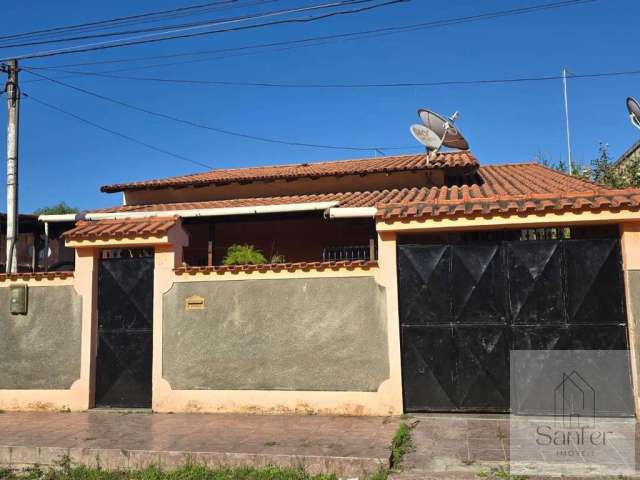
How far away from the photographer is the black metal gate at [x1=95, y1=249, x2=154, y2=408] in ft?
27.7

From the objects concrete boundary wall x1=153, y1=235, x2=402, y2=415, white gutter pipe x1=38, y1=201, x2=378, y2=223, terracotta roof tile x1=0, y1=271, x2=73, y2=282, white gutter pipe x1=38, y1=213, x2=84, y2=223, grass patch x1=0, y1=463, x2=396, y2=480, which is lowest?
grass patch x1=0, y1=463, x2=396, y2=480

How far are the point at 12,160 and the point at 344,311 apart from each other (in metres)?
7.82

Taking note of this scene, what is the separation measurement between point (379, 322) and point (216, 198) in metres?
6.18

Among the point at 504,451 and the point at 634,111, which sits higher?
the point at 634,111

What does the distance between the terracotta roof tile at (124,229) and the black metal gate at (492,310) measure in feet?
12.2

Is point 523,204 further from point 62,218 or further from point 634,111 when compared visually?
point 62,218

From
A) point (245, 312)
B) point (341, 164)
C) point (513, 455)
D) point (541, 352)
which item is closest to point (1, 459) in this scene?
point (245, 312)

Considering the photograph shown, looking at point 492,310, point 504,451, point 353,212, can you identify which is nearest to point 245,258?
point 353,212

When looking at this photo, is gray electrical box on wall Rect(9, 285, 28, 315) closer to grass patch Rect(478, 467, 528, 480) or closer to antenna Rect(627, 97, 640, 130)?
grass patch Rect(478, 467, 528, 480)

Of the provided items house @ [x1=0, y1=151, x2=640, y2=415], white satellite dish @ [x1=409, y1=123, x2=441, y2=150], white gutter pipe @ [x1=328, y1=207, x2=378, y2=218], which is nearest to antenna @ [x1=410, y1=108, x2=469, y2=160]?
white satellite dish @ [x1=409, y1=123, x2=441, y2=150]

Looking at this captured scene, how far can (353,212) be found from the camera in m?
8.17

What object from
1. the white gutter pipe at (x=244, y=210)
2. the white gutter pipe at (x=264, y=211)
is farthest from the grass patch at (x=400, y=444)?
the white gutter pipe at (x=244, y=210)

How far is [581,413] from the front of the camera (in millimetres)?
7113

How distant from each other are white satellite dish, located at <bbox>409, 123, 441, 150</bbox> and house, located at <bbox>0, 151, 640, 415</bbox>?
3087 millimetres
